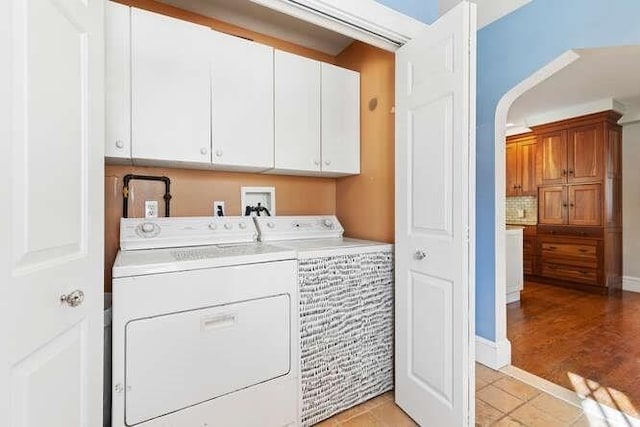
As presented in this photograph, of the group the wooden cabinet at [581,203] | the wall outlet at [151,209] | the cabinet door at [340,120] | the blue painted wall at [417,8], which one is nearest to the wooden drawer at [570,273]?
the wooden cabinet at [581,203]

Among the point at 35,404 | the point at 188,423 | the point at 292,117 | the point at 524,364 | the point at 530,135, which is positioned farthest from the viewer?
the point at 530,135

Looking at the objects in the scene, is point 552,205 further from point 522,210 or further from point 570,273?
point 570,273

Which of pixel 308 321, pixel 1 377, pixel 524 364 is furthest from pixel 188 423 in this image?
pixel 524 364

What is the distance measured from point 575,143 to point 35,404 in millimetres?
5586

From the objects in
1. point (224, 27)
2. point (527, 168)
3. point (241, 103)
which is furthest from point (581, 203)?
point (224, 27)

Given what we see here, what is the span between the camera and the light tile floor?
163cm

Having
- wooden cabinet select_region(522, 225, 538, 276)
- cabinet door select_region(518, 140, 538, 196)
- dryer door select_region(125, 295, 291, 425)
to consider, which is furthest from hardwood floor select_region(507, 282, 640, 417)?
dryer door select_region(125, 295, 291, 425)

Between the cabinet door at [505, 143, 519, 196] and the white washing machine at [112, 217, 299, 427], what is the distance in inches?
189

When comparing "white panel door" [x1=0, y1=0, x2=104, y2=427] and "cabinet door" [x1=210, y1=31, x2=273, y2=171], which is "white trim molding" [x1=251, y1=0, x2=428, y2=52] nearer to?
"cabinet door" [x1=210, y1=31, x2=273, y2=171]

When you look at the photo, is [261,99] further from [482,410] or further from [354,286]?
[482,410]

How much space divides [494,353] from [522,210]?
12.4ft

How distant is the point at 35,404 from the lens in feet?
2.34

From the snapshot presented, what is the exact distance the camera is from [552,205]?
4.44m

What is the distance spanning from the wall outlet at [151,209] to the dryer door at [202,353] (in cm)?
90
